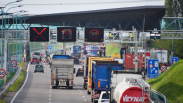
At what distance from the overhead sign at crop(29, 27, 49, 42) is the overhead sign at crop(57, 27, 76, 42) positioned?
1246mm

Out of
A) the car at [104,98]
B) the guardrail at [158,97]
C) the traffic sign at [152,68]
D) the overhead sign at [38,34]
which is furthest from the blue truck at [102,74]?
the overhead sign at [38,34]

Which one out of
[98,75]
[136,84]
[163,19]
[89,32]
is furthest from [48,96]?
[163,19]

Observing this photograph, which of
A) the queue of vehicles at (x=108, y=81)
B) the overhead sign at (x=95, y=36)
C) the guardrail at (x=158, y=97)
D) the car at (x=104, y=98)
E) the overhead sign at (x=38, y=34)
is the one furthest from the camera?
the overhead sign at (x=95, y=36)

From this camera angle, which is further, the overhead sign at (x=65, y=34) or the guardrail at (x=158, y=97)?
the overhead sign at (x=65, y=34)

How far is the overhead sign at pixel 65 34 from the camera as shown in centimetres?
3450

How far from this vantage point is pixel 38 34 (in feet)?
112

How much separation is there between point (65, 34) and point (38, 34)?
8.87 feet

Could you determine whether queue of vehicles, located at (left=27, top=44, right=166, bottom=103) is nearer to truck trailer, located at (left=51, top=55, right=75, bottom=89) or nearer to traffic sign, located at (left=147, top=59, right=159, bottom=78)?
truck trailer, located at (left=51, top=55, right=75, bottom=89)

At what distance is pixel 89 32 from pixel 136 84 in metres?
21.1

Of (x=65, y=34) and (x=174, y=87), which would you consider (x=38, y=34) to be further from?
(x=174, y=87)

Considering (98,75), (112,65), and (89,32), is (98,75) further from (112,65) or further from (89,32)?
(89,32)

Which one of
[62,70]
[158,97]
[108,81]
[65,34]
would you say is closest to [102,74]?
[108,81]

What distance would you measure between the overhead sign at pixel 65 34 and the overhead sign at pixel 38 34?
4.09ft

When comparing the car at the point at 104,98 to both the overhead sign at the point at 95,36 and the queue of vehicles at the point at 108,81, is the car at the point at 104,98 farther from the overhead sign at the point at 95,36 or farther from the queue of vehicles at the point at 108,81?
the overhead sign at the point at 95,36
